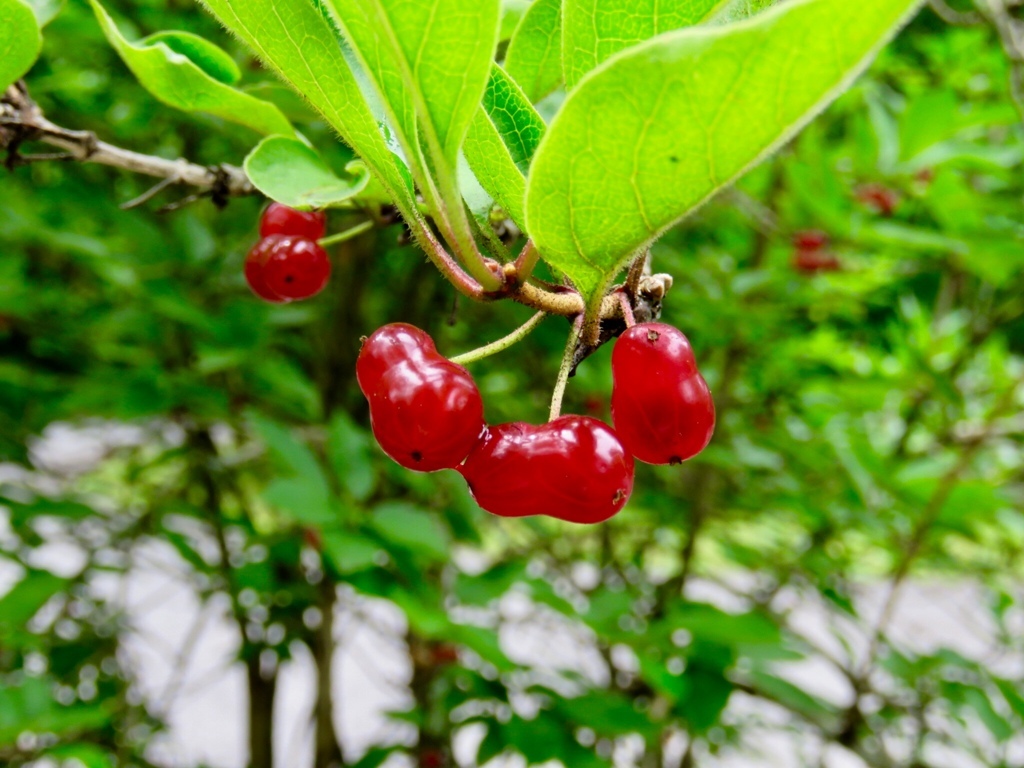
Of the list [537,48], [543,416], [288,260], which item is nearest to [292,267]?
[288,260]

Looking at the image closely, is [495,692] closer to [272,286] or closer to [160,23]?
[272,286]

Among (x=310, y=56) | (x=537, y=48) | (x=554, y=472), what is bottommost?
(x=554, y=472)

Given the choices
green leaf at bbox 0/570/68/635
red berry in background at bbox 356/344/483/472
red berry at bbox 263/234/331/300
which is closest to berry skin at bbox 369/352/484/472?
red berry in background at bbox 356/344/483/472

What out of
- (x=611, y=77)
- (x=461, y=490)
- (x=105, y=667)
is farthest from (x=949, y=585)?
(x=611, y=77)

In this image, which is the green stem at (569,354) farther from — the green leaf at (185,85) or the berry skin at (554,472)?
the green leaf at (185,85)

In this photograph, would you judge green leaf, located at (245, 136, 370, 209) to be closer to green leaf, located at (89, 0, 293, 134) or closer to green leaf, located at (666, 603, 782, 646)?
green leaf, located at (89, 0, 293, 134)

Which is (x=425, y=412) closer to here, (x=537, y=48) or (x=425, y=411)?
(x=425, y=411)

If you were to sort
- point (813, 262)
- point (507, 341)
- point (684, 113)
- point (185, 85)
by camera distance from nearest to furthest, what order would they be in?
1. point (684, 113)
2. point (507, 341)
3. point (185, 85)
4. point (813, 262)
